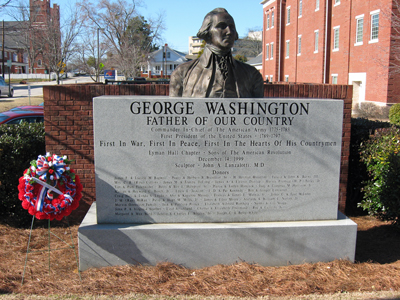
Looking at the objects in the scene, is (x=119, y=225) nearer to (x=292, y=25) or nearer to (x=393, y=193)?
(x=393, y=193)

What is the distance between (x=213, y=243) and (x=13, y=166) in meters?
3.64

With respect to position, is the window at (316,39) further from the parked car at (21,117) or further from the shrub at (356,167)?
the parked car at (21,117)

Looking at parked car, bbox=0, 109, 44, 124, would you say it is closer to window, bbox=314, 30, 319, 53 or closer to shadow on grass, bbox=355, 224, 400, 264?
shadow on grass, bbox=355, 224, 400, 264

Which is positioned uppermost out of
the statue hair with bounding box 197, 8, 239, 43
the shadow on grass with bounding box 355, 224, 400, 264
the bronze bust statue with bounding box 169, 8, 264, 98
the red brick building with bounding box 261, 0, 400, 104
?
the red brick building with bounding box 261, 0, 400, 104

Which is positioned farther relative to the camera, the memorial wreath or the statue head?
the statue head

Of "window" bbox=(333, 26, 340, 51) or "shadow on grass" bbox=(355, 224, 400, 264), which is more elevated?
"window" bbox=(333, 26, 340, 51)

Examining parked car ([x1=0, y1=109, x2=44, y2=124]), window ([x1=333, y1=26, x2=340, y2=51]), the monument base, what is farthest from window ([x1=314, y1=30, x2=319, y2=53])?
the monument base

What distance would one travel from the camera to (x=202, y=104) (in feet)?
15.0

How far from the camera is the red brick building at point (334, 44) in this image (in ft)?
74.7

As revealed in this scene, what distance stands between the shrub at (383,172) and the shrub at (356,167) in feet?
0.60

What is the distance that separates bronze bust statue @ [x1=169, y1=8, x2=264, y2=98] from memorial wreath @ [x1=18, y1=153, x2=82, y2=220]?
1.77 metres

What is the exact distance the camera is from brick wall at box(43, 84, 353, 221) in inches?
249

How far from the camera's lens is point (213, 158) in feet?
15.4

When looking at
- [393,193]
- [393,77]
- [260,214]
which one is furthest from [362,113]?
[260,214]
